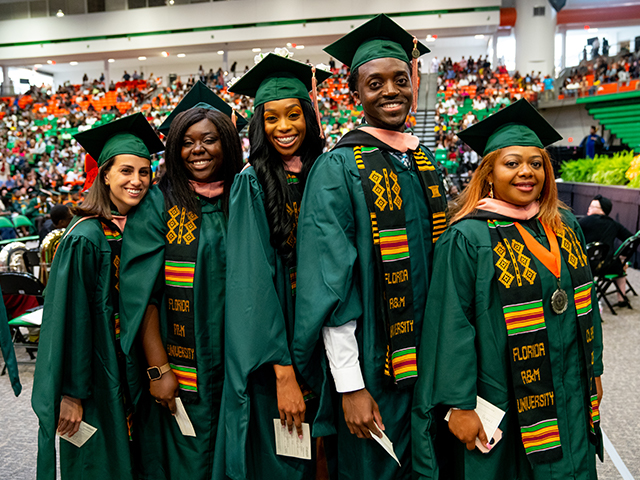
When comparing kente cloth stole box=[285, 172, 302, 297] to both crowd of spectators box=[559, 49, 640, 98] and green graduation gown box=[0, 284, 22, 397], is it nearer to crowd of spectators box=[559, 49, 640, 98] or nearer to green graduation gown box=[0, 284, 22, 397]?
green graduation gown box=[0, 284, 22, 397]

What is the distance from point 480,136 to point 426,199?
12.3 inches

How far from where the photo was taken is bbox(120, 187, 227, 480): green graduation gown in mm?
1798

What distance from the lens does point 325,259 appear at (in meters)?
1.54

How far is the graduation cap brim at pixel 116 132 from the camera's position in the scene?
6.56 ft

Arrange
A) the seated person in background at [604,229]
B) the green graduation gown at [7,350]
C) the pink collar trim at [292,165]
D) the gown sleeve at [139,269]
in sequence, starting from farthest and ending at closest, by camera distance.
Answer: the seated person in background at [604,229], the green graduation gown at [7,350], the pink collar trim at [292,165], the gown sleeve at [139,269]

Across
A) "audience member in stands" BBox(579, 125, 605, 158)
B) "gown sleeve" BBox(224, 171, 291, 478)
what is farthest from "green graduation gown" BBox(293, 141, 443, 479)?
"audience member in stands" BBox(579, 125, 605, 158)

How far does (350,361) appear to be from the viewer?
1550 mm

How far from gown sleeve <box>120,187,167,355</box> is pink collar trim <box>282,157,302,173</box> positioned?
51 centimetres

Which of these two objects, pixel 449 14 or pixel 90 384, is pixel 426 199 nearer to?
pixel 90 384

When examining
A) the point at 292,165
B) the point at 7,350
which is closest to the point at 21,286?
the point at 7,350

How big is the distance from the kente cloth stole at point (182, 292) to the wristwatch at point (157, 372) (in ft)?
0.12

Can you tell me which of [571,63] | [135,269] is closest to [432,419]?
[135,269]

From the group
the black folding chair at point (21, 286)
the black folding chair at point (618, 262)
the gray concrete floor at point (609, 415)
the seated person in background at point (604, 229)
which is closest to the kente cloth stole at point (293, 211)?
the gray concrete floor at point (609, 415)

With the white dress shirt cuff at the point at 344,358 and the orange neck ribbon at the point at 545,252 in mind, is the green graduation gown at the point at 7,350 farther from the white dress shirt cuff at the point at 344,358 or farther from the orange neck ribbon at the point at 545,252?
the orange neck ribbon at the point at 545,252
